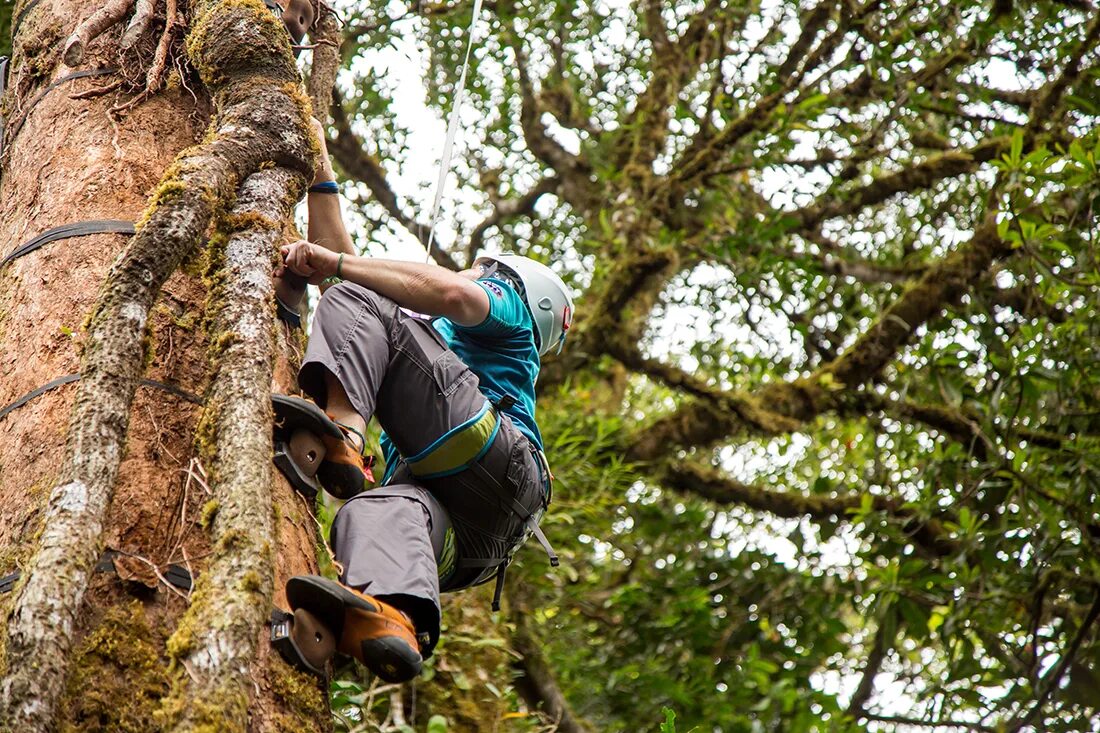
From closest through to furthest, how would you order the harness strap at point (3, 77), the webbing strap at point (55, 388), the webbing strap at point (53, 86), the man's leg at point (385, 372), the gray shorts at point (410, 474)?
1. the webbing strap at point (55, 388)
2. the gray shorts at point (410, 474)
3. the man's leg at point (385, 372)
4. the webbing strap at point (53, 86)
5. the harness strap at point (3, 77)

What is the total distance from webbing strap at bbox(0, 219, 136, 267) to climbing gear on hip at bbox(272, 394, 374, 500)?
0.55 metres

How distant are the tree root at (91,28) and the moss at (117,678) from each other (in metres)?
1.61

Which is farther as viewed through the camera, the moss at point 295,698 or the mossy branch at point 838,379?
the mossy branch at point 838,379

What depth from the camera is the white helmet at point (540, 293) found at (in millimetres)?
3412

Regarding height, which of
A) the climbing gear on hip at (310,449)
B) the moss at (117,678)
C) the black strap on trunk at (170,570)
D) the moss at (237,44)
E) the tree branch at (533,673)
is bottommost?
the tree branch at (533,673)

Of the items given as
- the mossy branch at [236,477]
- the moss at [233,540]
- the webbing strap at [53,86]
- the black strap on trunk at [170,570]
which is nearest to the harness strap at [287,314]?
the mossy branch at [236,477]

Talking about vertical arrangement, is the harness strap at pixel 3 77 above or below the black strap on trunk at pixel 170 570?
above

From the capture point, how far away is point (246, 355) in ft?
6.71

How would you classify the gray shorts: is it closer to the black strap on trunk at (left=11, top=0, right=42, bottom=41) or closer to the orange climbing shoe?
the orange climbing shoe

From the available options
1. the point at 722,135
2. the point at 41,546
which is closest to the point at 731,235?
A: the point at 722,135

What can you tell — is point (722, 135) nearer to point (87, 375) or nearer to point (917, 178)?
point (917, 178)

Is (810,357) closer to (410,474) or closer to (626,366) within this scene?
(626,366)

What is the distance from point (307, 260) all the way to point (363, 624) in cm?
96

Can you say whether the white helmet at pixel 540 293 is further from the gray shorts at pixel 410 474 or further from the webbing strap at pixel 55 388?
the webbing strap at pixel 55 388
